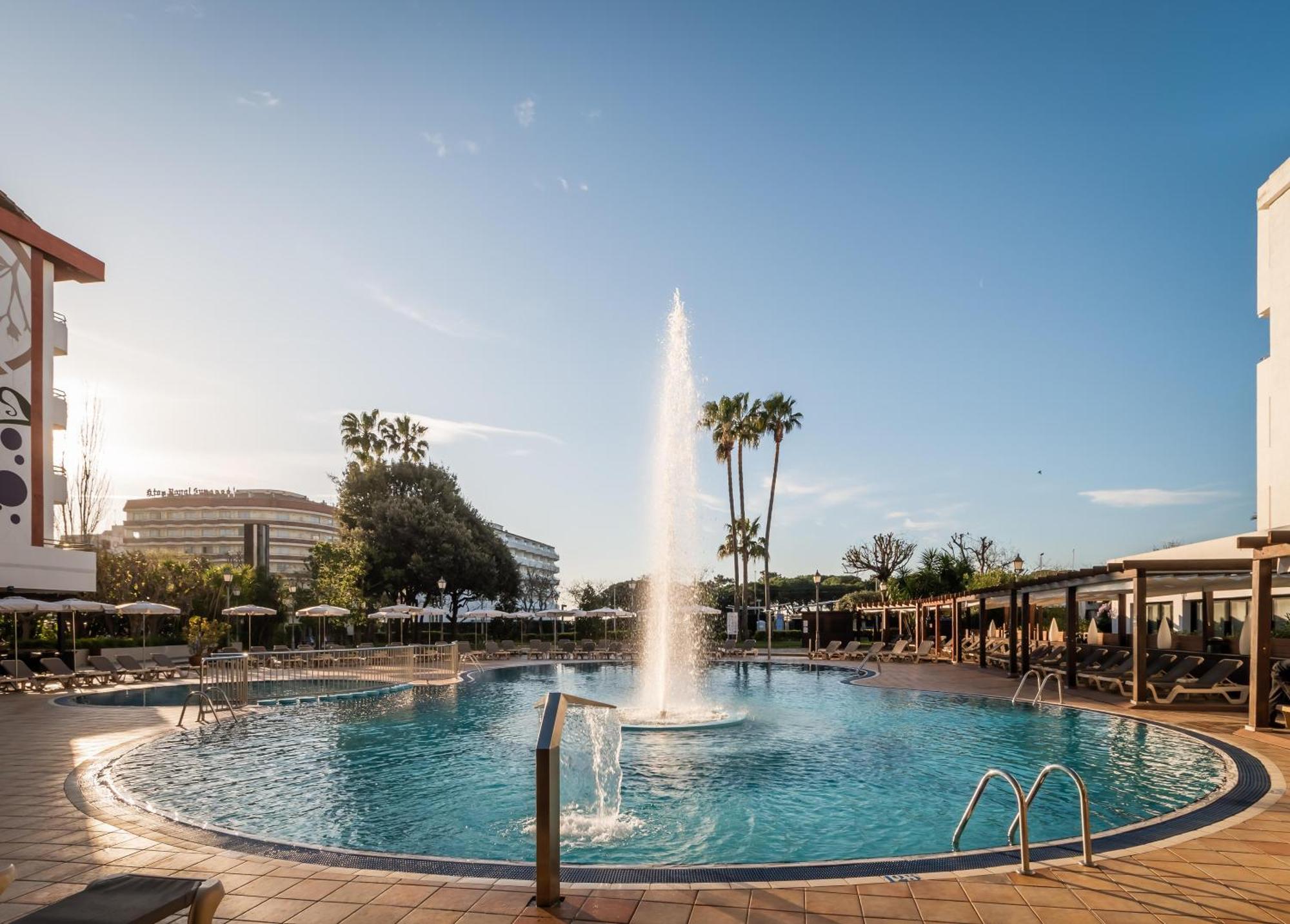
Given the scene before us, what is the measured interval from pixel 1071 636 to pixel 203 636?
94.0ft

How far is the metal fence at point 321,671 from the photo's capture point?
58.5 feet

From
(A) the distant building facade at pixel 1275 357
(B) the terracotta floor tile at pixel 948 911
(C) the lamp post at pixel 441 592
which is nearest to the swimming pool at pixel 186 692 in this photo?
(C) the lamp post at pixel 441 592

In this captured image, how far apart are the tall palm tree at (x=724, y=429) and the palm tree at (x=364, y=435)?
20423mm

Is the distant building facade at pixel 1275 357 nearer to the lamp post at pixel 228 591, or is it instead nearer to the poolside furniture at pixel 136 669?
the poolside furniture at pixel 136 669

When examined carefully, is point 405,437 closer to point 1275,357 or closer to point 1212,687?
point 1275,357

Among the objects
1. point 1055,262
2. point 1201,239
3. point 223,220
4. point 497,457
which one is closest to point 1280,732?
point 1055,262

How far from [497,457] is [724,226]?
15522mm

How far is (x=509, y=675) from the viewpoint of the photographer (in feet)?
86.4

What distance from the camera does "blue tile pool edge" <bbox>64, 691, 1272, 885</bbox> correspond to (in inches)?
220

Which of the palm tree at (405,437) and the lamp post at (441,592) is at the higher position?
the palm tree at (405,437)

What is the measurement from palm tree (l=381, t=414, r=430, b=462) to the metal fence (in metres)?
28.8

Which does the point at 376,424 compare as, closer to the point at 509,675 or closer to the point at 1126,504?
the point at 509,675

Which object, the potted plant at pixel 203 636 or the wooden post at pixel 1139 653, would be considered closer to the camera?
the wooden post at pixel 1139 653

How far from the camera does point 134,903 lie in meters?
3.60
